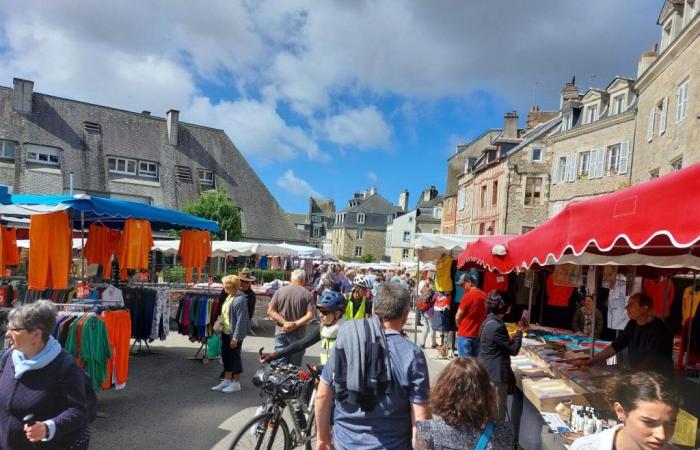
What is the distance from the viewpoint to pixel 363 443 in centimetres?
262

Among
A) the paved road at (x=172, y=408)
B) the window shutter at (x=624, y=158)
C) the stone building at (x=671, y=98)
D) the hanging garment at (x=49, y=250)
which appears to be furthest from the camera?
the window shutter at (x=624, y=158)

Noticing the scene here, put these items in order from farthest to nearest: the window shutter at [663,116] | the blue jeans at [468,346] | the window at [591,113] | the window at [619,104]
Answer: the window at [591,113] < the window at [619,104] < the window shutter at [663,116] < the blue jeans at [468,346]

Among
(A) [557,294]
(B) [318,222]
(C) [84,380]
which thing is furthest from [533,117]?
(B) [318,222]

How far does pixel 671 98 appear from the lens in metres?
16.5

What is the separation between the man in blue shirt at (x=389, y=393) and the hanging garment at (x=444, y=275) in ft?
27.2

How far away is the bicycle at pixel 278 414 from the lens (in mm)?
3791

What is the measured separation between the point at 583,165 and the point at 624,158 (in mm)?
3447

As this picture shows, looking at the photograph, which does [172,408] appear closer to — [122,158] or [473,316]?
[473,316]

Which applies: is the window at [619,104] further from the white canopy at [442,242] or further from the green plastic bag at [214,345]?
the green plastic bag at [214,345]

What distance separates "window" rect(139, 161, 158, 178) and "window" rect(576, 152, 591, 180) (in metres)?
27.1

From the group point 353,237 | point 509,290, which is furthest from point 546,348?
point 353,237

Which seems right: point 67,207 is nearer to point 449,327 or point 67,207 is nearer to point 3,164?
point 449,327

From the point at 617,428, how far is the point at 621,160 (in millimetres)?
23683

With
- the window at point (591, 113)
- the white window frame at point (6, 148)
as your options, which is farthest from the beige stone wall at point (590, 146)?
the white window frame at point (6, 148)
